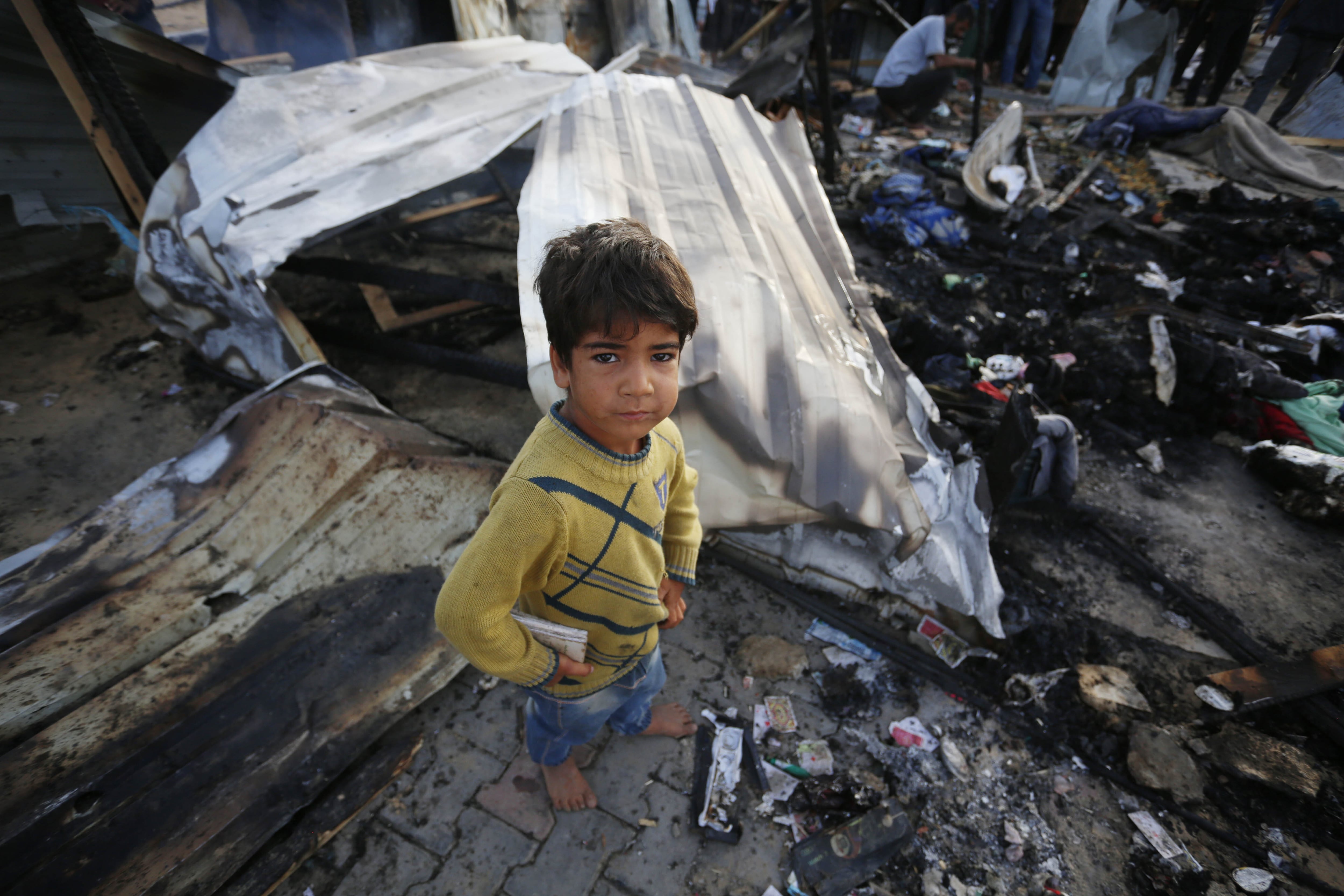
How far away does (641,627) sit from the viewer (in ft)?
4.99

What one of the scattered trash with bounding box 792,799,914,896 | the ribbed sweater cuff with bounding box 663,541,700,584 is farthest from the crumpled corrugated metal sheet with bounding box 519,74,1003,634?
the scattered trash with bounding box 792,799,914,896

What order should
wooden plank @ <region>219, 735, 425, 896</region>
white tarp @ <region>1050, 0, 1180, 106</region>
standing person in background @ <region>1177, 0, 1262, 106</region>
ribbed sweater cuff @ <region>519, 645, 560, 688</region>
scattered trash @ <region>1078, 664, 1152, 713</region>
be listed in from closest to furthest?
ribbed sweater cuff @ <region>519, 645, 560, 688</region>, wooden plank @ <region>219, 735, 425, 896</region>, scattered trash @ <region>1078, 664, 1152, 713</region>, standing person in background @ <region>1177, 0, 1262, 106</region>, white tarp @ <region>1050, 0, 1180, 106</region>

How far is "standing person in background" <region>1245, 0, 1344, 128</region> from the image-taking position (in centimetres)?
799

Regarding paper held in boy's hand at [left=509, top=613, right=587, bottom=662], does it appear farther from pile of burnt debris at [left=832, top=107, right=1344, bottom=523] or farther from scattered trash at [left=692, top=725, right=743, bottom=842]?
pile of burnt debris at [left=832, top=107, right=1344, bottom=523]

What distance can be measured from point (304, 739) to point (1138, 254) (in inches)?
342

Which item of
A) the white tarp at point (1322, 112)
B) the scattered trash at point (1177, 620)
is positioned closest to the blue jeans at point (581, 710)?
the scattered trash at point (1177, 620)

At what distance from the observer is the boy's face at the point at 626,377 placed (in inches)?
43.5

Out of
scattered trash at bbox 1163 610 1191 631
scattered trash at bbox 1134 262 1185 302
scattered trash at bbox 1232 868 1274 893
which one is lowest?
scattered trash at bbox 1232 868 1274 893

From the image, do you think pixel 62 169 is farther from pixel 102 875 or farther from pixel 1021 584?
pixel 1021 584

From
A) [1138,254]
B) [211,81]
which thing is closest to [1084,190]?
[1138,254]

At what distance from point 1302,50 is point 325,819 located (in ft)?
48.6

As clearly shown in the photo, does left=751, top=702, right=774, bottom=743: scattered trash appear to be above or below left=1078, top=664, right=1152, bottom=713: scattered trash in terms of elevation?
above

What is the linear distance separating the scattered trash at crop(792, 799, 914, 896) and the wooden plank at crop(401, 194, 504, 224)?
14.5ft

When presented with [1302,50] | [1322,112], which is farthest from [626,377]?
[1302,50]
